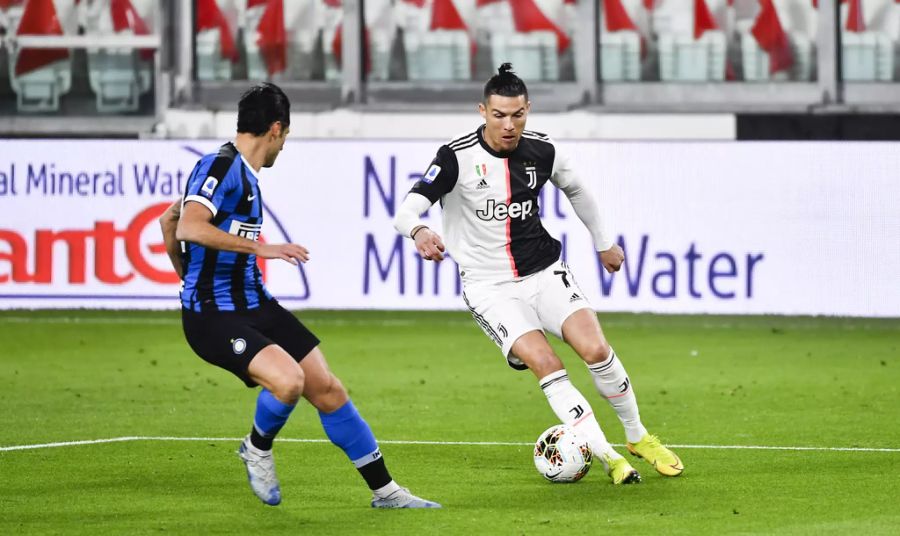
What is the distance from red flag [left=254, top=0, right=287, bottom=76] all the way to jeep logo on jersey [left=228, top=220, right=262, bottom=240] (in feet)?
57.1

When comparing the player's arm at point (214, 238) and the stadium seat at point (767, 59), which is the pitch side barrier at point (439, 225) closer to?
the stadium seat at point (767, 59)

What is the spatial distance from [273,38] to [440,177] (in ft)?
54.3

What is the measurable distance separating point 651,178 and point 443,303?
2240mm

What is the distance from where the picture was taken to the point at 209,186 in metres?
7.70

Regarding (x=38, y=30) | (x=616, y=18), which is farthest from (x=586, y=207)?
(x=38, y=30)

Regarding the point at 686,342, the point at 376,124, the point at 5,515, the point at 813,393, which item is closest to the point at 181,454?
the point at 5,515

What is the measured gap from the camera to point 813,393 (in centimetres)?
1259

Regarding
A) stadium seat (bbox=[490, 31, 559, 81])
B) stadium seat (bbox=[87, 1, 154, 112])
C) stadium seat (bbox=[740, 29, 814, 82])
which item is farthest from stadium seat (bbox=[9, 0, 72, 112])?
stadium seat (bbox=[740, 29, 814, 82])

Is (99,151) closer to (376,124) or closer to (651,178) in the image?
(651,178)

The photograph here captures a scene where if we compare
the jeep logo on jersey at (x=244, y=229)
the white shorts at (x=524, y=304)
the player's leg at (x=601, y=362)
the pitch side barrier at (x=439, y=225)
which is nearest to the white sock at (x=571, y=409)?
the player's leg at (x=601, y=362)

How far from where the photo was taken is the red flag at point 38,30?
25031mm

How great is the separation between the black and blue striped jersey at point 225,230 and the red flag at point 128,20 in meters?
17.5

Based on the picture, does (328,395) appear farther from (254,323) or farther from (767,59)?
(767,59)

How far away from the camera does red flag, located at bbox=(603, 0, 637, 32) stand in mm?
24641
